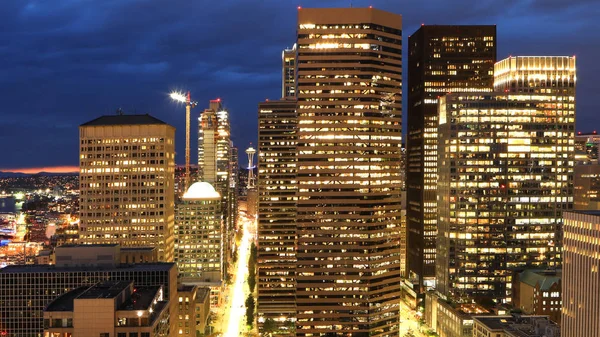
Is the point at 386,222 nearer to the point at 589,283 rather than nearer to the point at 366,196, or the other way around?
the point at 366,196

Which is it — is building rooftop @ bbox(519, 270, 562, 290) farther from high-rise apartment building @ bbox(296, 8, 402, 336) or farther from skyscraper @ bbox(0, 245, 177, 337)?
skyscraper @ bbox(0, 245, 177, 337)

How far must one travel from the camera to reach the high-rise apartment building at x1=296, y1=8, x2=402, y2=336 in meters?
182

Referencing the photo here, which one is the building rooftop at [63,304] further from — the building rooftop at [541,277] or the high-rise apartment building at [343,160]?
the building rooftop at [541,277]

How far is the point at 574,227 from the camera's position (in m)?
119

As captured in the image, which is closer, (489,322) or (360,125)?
(489,322)

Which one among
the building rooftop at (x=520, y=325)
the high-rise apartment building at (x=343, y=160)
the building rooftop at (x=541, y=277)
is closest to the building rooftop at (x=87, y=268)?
the high-rise apartment building at (x=343, y=160)

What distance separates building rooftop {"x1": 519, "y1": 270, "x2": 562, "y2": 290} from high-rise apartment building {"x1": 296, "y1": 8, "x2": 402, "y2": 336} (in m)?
39.9

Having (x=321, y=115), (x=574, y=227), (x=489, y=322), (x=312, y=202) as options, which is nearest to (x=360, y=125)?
(x=321, y=115)

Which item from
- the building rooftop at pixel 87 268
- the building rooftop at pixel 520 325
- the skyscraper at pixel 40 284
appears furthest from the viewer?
the building rooftop at pixel 520 325

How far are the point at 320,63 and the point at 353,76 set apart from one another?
9836mm

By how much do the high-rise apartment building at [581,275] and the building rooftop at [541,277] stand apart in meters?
60.5

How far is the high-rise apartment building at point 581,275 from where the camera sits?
11281 cm

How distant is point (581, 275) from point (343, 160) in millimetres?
80034

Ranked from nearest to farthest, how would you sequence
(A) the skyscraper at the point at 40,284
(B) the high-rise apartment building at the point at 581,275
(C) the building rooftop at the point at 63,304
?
(C) the building rooftop at the point at 63,304
(B) the high-rise apartment building at the point at 581,275
(A) the skyscraper at the point at 40,284
